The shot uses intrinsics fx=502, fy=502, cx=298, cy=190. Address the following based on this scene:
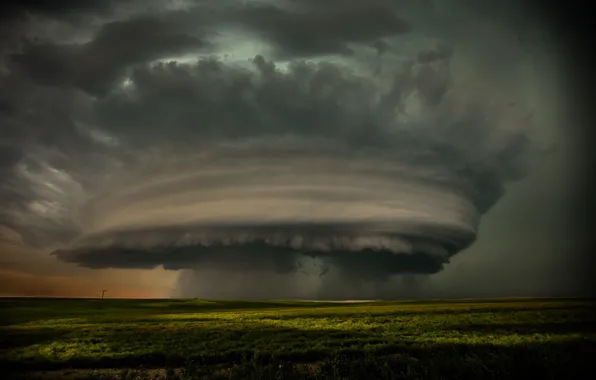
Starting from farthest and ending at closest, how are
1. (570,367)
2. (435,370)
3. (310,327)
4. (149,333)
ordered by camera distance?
(310,327)
(149,333)
(435,370)
(570,367)

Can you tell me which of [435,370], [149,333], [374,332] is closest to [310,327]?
[374,332]

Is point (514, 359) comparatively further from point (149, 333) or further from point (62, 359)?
point (149, 333)

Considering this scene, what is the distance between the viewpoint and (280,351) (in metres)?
34.0

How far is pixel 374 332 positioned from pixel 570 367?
2483 centimetres

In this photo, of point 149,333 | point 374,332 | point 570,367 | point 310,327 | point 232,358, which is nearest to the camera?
point 570,367

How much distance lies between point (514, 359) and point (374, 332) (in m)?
23.1

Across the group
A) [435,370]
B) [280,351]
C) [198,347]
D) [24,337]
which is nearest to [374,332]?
[280,351]

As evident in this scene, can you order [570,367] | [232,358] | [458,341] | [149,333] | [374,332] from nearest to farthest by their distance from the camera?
[570,367]
[232,358]
[458,341]
[374,332]
[149,333]

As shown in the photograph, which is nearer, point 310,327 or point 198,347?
point 198,347

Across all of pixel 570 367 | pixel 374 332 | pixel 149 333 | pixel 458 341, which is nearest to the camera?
pixel 570 367

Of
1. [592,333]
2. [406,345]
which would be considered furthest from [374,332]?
[592,333]

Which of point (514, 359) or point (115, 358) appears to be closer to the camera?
point (514, 359)

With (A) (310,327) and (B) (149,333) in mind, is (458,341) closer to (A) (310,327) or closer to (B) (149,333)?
(A) (310,327)

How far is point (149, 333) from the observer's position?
153 ft
